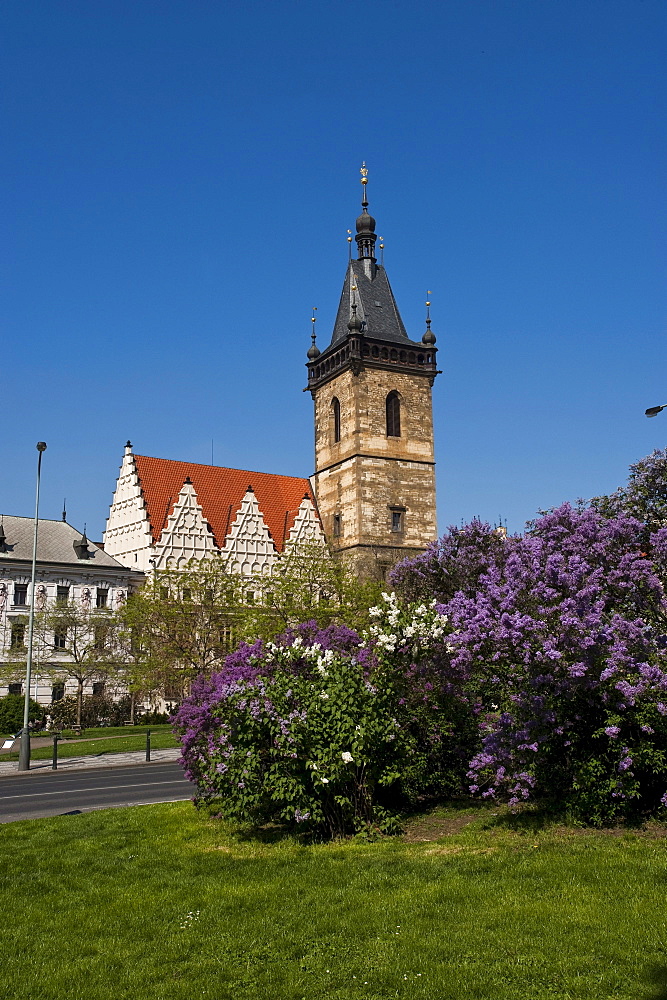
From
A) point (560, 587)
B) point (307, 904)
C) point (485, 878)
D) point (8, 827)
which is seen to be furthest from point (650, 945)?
point (8, 827)

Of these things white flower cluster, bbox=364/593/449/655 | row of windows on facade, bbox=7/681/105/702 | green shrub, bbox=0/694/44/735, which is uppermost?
white flower cluster, bbox=364/593/449/655

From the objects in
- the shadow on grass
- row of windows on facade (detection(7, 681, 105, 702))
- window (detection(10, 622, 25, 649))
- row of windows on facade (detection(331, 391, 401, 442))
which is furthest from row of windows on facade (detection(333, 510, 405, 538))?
the shadow on grass

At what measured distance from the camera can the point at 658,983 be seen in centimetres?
637

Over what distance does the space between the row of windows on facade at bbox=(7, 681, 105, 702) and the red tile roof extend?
1127 cm

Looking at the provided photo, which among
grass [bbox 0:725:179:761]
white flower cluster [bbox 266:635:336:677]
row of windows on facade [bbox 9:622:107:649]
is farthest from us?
row of windows on facade [bbox 9:622:107:649]

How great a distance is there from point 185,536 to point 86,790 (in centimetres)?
3911

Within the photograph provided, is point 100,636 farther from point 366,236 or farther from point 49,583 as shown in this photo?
point 366,236

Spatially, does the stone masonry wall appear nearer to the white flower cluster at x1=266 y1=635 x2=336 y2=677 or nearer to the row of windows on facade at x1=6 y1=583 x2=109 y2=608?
the row of windows on facade at x1=6 y1=583 x2=109 y2=608

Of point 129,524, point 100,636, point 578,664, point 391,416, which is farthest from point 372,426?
point 578,664

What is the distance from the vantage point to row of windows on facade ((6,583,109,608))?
52.4 m

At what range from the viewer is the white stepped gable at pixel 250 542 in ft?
203

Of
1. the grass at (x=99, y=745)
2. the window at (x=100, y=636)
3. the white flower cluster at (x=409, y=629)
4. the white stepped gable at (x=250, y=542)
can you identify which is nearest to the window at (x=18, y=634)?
the window at (x=100, y=636)

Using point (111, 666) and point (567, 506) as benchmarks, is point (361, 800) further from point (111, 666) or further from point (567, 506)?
point (111, 666)

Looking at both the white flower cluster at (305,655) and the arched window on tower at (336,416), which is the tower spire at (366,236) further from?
the white flower cluster at (305,655)
